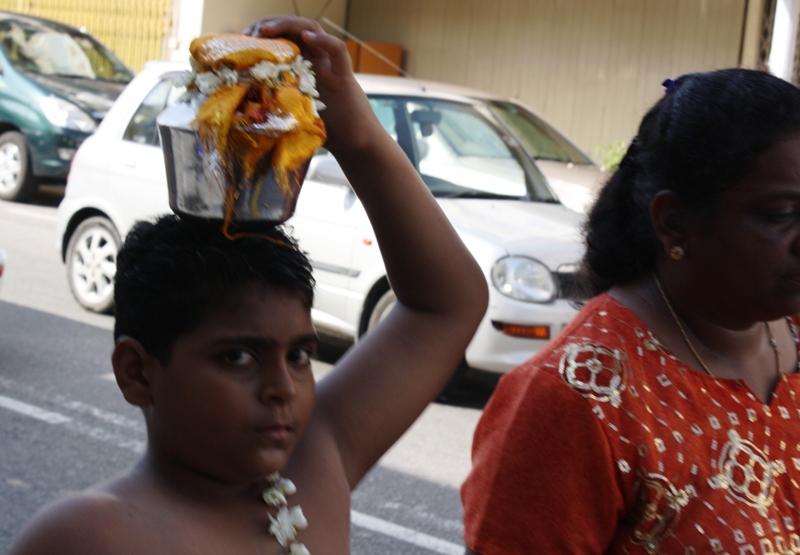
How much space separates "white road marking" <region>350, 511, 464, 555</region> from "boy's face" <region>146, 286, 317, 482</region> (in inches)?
125

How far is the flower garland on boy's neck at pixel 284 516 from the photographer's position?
1502mm

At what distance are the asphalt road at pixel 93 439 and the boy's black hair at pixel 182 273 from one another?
10.3 ft

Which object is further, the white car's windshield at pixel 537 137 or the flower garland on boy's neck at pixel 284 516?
the white car's windshield at pixel 537 137

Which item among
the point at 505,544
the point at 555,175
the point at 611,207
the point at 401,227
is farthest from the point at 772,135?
the point at 555,175

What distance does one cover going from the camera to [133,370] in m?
1.51

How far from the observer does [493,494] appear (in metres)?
1.89

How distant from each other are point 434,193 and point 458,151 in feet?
1.68

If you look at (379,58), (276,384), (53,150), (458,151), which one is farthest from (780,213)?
(379,58)

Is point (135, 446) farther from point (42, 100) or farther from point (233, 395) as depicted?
point (42, 100)

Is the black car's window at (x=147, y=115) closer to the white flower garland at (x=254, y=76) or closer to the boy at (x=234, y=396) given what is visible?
the boy at (x=234, y=396)

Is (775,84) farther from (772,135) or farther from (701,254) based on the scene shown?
(701,254)

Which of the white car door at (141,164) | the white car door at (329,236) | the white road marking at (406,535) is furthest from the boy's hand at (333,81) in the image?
the white car door at (141,164)

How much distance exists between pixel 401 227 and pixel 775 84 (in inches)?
33.0

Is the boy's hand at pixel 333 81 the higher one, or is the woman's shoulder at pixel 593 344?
the boy's hand at pixel 333 81
